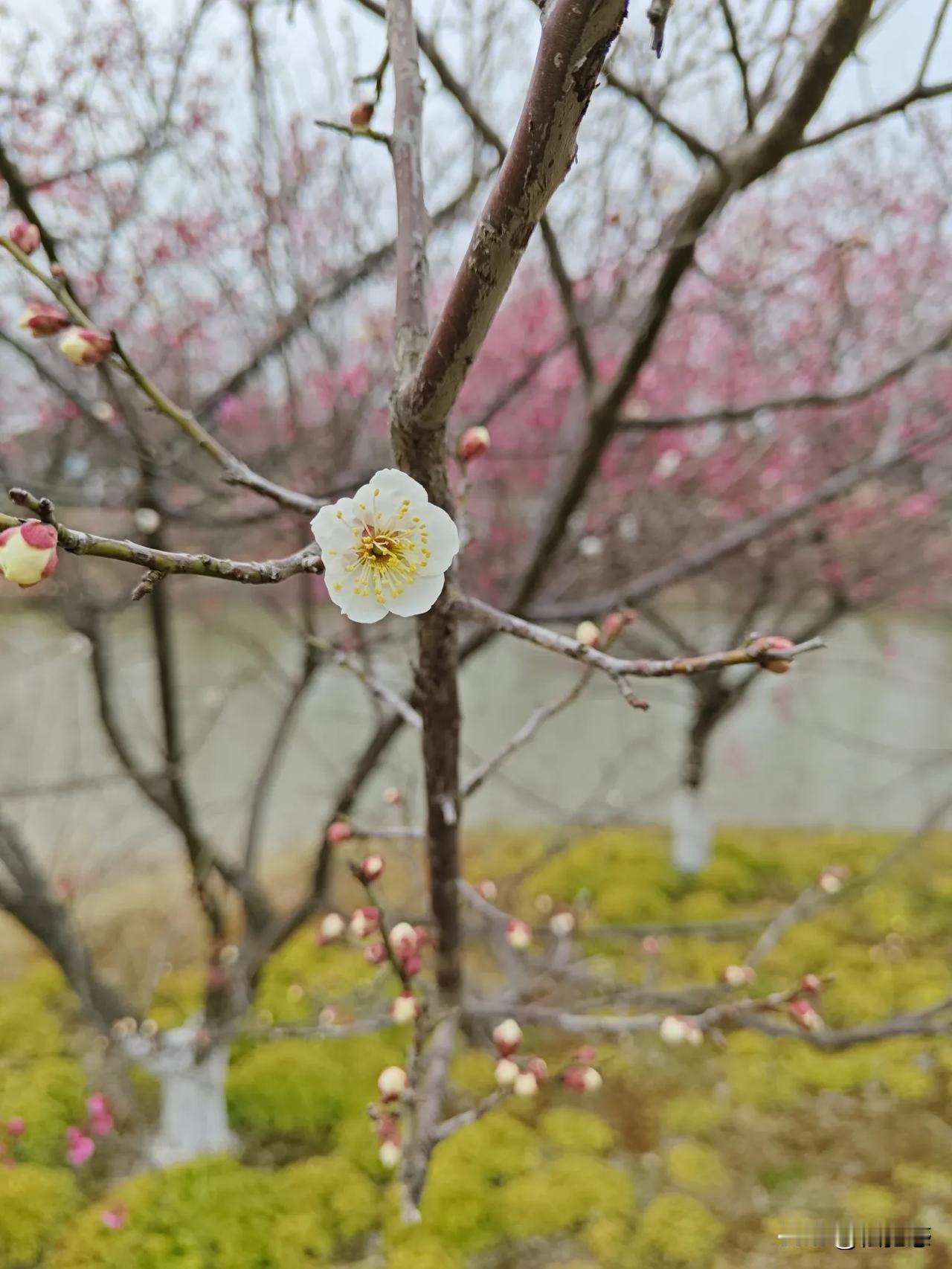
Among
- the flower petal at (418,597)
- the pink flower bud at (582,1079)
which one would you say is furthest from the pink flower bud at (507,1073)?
the flower petal at (418,597)

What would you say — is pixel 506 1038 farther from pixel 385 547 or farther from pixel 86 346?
pixel 86 346

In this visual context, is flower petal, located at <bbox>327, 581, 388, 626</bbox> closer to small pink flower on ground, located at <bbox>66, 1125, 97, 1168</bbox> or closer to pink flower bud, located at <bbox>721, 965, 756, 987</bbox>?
pink flower bud, located at <bbox>721, 965, 756, 987</bbox>

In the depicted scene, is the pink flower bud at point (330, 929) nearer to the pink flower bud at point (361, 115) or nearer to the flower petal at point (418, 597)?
the flower petal at point (418, 597)

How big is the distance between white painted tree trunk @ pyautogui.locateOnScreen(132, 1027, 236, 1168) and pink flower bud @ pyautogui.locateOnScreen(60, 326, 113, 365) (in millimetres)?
2269

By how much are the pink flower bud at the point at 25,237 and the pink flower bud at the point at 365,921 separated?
100 centimetres

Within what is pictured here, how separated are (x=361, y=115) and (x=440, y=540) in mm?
570

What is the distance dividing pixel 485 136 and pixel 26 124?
1.25 meters

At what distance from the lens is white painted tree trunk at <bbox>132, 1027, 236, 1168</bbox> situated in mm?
2389

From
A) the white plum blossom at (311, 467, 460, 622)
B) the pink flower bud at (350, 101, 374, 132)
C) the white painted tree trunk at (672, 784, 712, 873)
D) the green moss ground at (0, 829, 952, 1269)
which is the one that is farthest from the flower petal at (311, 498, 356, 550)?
the white painted tree trunk at (672, 784, 712, 873)

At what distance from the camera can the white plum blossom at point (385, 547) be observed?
0.70m

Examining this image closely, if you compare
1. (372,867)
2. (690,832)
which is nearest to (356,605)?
(372,867)

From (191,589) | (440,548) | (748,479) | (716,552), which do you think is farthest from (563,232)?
(191,589)

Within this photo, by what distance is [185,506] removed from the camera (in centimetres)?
232

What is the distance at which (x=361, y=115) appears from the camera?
3.00 feet
